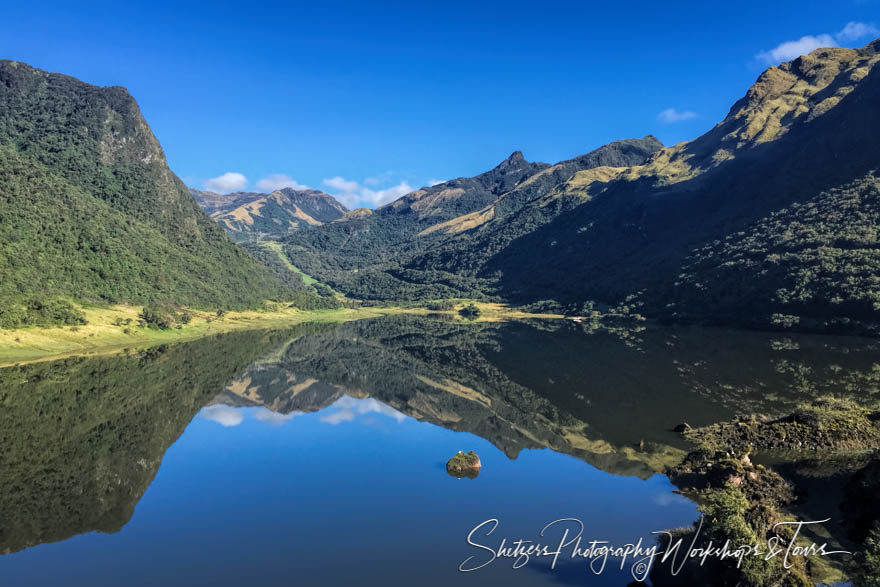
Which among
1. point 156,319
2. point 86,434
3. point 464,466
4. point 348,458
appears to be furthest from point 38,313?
point 464,466

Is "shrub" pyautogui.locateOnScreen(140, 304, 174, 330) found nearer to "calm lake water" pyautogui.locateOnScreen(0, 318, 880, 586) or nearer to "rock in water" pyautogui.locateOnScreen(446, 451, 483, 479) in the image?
"calm lake water" pyautogui.locateOnScreen(0, 318, 880, 586)

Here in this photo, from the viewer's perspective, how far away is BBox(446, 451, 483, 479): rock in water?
3625cm

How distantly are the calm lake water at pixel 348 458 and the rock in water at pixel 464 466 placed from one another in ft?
3.60

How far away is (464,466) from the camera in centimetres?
3703

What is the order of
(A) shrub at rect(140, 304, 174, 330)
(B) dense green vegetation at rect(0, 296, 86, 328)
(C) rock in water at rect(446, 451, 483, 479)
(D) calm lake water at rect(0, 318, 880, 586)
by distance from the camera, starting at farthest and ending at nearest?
(A) shrub at rect(140, 304, 174, 330)
(B) dense green vegetation at rect(0, 296, 86, 328)
(C) rock in water at rect(446, 451, 483, 479)
(D) calm lake water at rect(0, 318, 880, 586)

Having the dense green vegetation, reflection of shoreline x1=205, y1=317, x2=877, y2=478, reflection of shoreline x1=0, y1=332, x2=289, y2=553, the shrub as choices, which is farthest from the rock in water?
the shrub

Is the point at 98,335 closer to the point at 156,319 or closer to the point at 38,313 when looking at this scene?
the point at 38,313

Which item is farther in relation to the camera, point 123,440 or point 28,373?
point 28,373

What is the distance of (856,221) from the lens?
14375cm

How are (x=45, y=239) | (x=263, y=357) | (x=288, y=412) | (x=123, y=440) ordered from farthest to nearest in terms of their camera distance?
(x=45, y=239) < (x=263, y=357) < (x=288, y=412) < (x=123, y=440)

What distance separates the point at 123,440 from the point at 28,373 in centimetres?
4189

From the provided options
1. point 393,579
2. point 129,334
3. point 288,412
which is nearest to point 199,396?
point 288,412

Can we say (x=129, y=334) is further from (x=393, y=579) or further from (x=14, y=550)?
(x=393, y=579)

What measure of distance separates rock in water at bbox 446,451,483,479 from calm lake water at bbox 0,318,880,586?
1.10 m
